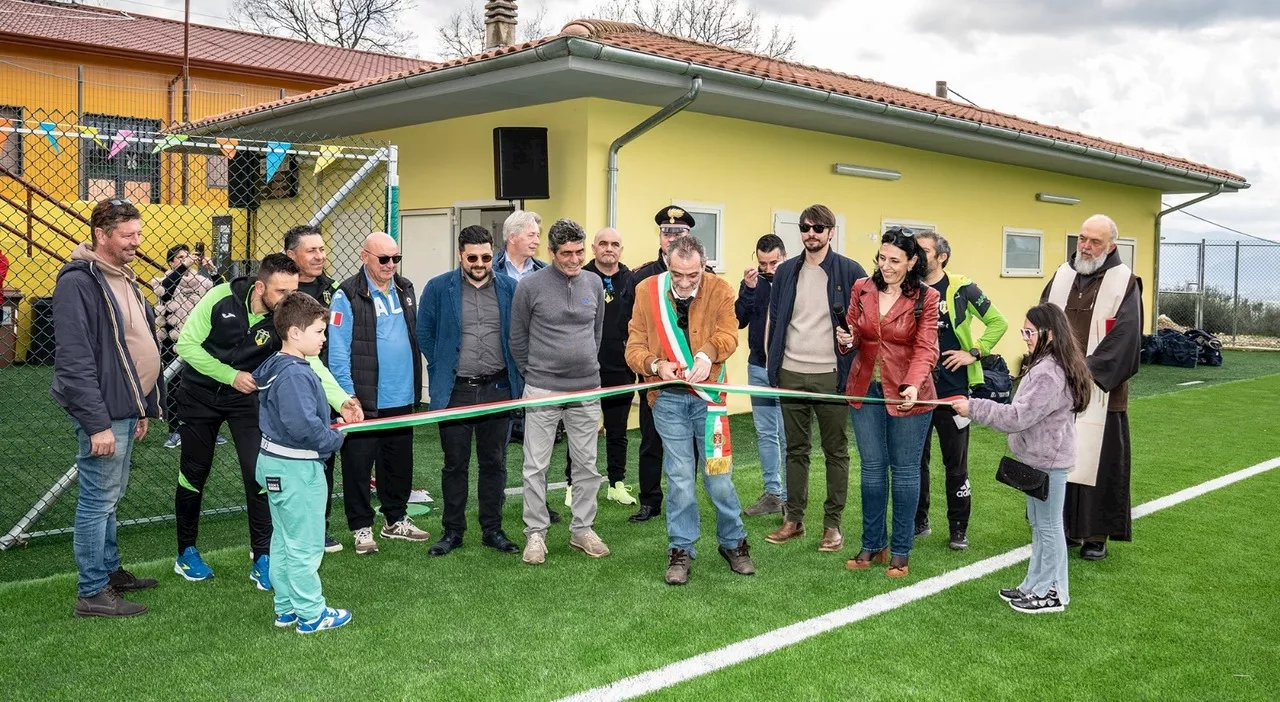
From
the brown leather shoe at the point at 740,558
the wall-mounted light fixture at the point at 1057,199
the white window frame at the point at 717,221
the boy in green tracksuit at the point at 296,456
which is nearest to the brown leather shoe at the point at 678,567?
the brown leather shoe at the point at 740,558

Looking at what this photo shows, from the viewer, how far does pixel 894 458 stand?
537cm

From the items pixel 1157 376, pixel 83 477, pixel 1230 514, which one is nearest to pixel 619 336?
pixel 83 477

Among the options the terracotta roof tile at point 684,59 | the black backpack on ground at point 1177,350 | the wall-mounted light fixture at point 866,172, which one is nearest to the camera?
the terracotta roof tile at point 684,59

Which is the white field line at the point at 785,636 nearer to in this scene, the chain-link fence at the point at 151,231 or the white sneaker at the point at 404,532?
the white sneaker at the point at 404,532

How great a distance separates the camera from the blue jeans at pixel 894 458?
5.30 metres

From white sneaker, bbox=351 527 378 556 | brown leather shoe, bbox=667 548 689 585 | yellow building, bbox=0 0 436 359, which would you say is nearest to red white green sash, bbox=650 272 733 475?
brown leather shoe, bbox=667 548 689 585

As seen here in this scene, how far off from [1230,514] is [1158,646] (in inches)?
118

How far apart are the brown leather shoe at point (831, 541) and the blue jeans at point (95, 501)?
3.74 meters

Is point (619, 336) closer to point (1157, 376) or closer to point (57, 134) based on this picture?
point (57, 134)

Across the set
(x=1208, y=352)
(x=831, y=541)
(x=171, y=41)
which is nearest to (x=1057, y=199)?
(x=1208, y=352)

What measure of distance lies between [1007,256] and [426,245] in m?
8.75

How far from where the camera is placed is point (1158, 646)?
173 inches

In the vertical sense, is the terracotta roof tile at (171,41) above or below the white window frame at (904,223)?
above

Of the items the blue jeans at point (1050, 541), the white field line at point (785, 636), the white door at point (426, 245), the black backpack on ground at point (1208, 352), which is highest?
the white door at point (426, 245)
